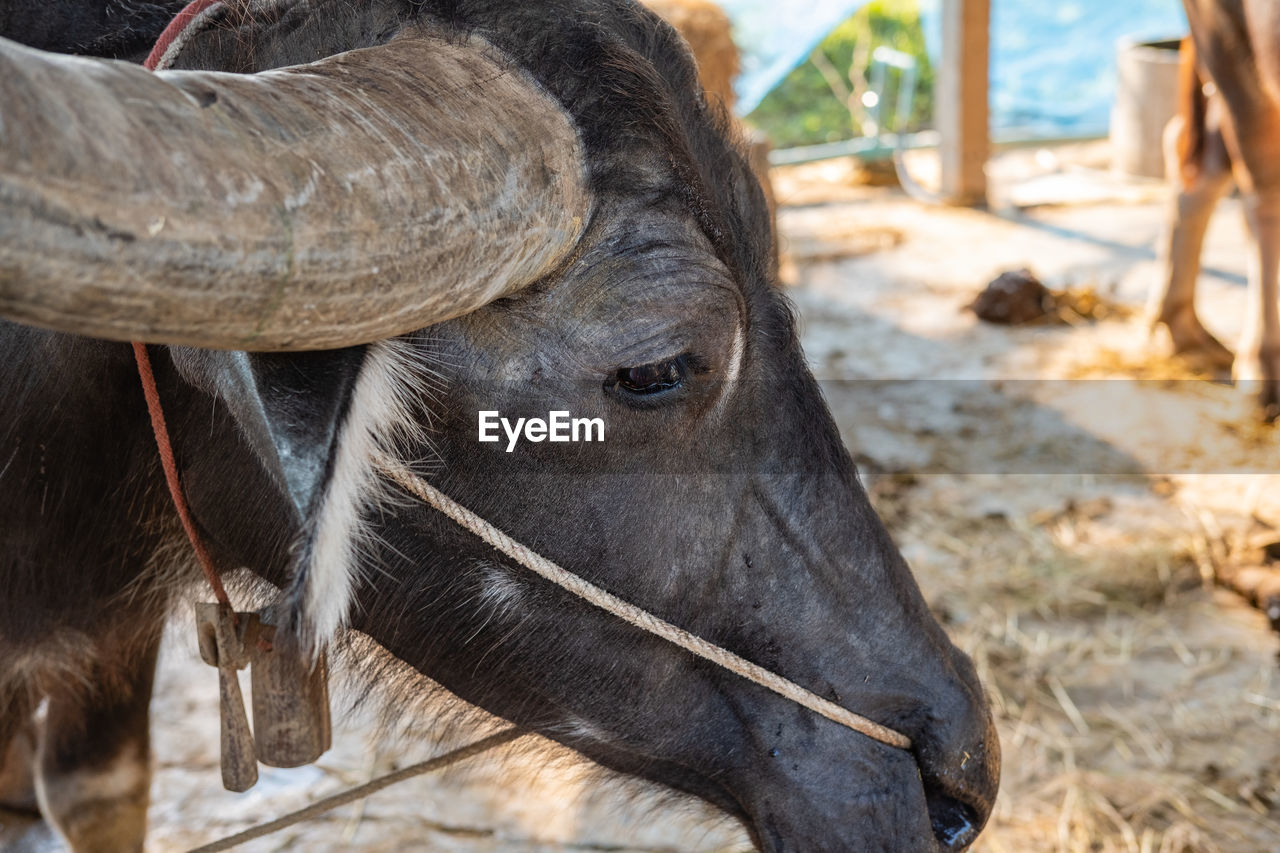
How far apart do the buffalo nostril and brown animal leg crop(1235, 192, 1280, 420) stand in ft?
13.6

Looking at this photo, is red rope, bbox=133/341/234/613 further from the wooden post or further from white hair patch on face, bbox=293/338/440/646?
the wooden post

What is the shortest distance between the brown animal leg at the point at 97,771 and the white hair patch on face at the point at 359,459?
147 centimetres

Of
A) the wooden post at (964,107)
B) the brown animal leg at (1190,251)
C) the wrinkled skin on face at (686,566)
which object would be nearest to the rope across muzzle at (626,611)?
the wrinkled skin on face at (686,566)

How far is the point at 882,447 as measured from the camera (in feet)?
17.2

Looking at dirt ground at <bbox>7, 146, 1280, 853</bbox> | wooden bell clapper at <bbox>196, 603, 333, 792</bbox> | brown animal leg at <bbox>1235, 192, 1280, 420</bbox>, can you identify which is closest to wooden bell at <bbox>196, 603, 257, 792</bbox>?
wooden bell clapper at <bbox>196, 603, 333, 792</bbox>

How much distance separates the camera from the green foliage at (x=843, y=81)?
1102cm

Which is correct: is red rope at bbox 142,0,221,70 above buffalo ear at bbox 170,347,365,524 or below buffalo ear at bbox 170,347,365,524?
above

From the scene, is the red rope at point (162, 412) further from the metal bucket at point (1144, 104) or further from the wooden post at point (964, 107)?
the metal bucket at point (1144, 104)

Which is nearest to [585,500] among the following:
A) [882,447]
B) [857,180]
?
[882,447]

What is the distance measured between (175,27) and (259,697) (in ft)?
3.14

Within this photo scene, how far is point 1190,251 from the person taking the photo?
19.1ft

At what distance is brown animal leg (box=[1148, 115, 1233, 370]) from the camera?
5738 millimetres

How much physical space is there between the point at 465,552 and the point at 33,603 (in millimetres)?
749

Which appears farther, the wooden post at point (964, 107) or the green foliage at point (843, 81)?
the green foliage at point (843, 81)
